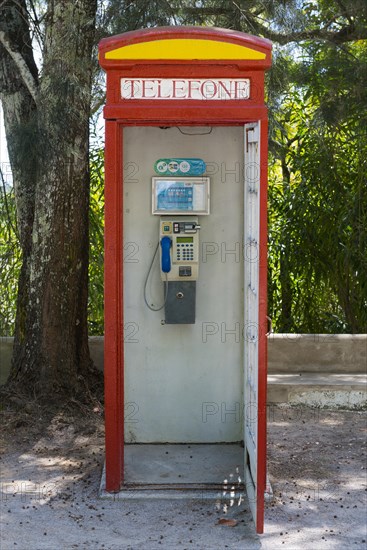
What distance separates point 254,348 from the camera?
199 inches

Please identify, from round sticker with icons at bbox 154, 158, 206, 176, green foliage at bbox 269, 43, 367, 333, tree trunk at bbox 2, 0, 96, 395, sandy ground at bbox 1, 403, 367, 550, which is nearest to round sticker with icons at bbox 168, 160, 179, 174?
round sticker with icons at bbox 154, 158, 206, 176

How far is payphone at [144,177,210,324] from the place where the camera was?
5.74 meters

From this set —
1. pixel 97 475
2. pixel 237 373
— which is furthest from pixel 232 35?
pixel 97 475

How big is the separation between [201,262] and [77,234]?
1450 mm

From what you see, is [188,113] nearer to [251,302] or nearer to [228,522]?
[251,302]

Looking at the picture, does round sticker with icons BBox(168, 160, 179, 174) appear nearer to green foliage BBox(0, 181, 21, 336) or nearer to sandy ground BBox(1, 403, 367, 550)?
sandy ground BBox(1, 403, 367, 550)

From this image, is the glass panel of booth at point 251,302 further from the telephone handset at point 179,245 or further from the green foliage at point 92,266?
the green foliage at point 92,266

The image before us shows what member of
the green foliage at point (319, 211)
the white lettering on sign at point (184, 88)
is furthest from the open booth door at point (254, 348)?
the green foliage at point (319, 211)

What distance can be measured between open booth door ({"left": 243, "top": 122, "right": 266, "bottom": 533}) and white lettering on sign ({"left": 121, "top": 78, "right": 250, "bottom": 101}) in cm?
23

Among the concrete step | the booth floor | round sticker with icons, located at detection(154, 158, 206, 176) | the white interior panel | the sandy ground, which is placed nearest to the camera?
the sandy ground

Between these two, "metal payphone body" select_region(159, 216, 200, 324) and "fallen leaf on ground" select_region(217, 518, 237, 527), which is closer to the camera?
"fallen leaf on ground" select_region(217, 518, 237, 527)

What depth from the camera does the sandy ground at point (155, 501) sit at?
4.65 metres

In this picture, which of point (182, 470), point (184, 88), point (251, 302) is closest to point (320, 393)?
point (182, 470)

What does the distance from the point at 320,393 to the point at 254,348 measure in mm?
2530
